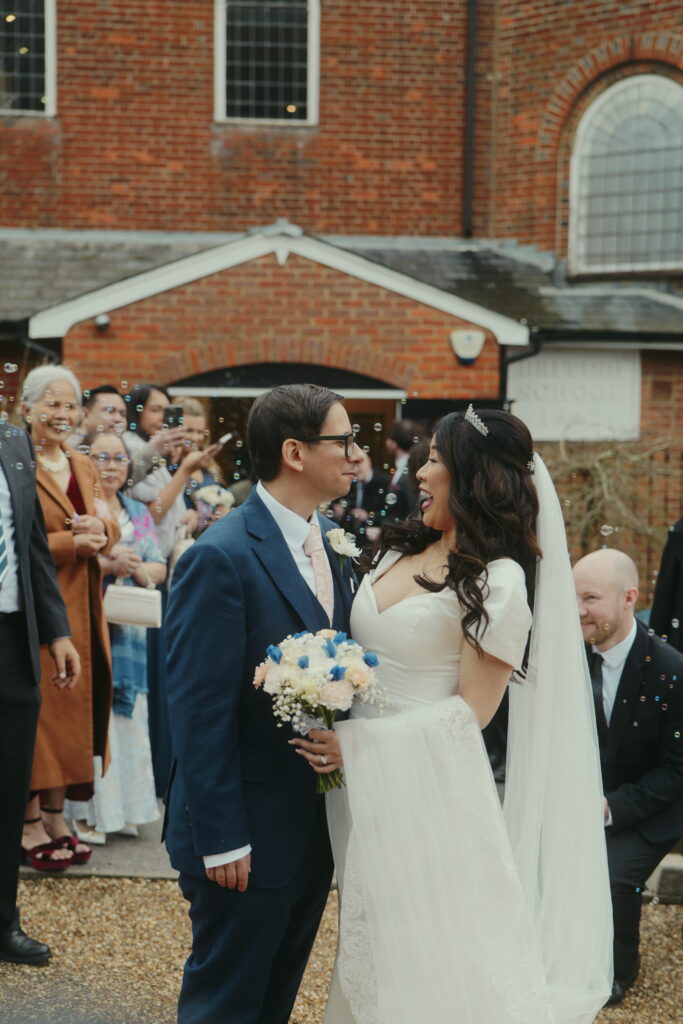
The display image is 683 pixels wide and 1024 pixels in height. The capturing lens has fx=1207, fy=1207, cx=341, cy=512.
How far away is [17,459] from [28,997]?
1962 millimetres

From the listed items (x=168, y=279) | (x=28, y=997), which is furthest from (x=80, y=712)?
(x=168, y=279)

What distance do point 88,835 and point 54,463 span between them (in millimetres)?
1944

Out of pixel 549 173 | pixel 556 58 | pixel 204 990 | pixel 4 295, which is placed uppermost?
pixel 556 58

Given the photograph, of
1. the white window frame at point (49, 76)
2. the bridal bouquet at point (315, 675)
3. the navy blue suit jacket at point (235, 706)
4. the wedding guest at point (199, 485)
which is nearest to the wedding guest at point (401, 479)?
the wedding guest at point (199, 485)

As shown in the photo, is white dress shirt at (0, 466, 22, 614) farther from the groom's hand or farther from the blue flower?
the blue flower

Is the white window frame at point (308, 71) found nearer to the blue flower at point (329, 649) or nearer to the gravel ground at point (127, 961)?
the gravel ground at point (127, 961)

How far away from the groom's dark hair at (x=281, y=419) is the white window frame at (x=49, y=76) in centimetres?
1278

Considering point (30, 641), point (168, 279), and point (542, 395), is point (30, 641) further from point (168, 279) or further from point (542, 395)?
point (542, 395)

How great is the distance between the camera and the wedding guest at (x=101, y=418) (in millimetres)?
6344

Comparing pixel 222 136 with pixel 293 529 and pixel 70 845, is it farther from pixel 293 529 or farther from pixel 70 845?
pixel 293 529

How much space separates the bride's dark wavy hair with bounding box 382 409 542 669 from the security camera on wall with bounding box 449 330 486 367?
9442mm

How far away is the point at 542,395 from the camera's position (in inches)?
560

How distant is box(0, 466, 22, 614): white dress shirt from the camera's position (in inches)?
177

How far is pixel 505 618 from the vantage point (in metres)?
3.21
